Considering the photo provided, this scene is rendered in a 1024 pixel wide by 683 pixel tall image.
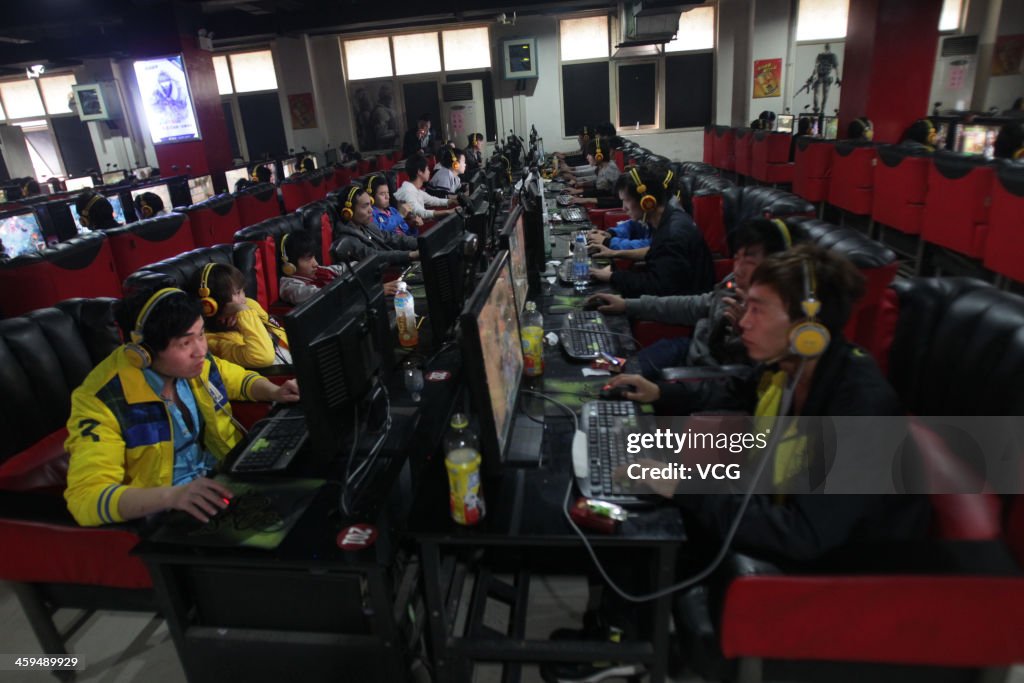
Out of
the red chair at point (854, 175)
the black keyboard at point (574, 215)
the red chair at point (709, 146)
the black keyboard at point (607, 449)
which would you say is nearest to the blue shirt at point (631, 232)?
the black keyboard at point (574, 215)

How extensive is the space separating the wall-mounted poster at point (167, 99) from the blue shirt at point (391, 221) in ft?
16.9

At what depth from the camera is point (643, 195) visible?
123 inches

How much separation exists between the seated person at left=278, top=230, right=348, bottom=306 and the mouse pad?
1.90 meters

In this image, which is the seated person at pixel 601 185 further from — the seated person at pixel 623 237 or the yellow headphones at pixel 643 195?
the yellow headphones at pixel 643 195

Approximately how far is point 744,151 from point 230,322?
8661 mm

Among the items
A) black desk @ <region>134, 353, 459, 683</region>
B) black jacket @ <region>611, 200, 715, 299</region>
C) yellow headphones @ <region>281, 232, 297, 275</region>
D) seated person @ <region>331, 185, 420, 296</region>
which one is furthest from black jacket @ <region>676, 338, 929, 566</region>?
seated person @ <region>331, 185, 420, 296</region>

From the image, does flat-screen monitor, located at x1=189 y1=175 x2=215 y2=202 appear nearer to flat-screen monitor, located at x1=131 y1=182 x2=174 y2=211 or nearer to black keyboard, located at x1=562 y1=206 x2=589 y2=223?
flat-screen monitor, located at x1=131 y1=182 x2=174 y2=211

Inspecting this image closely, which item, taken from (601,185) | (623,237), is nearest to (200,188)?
(601,185)

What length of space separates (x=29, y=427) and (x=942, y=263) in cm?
606

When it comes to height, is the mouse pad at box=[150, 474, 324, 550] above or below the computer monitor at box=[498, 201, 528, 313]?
below

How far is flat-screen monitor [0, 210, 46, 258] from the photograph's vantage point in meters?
4.70

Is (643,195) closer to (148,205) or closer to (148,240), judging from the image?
(148,240)

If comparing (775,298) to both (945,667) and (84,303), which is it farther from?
(84,303)

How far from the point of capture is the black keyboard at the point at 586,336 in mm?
2133
